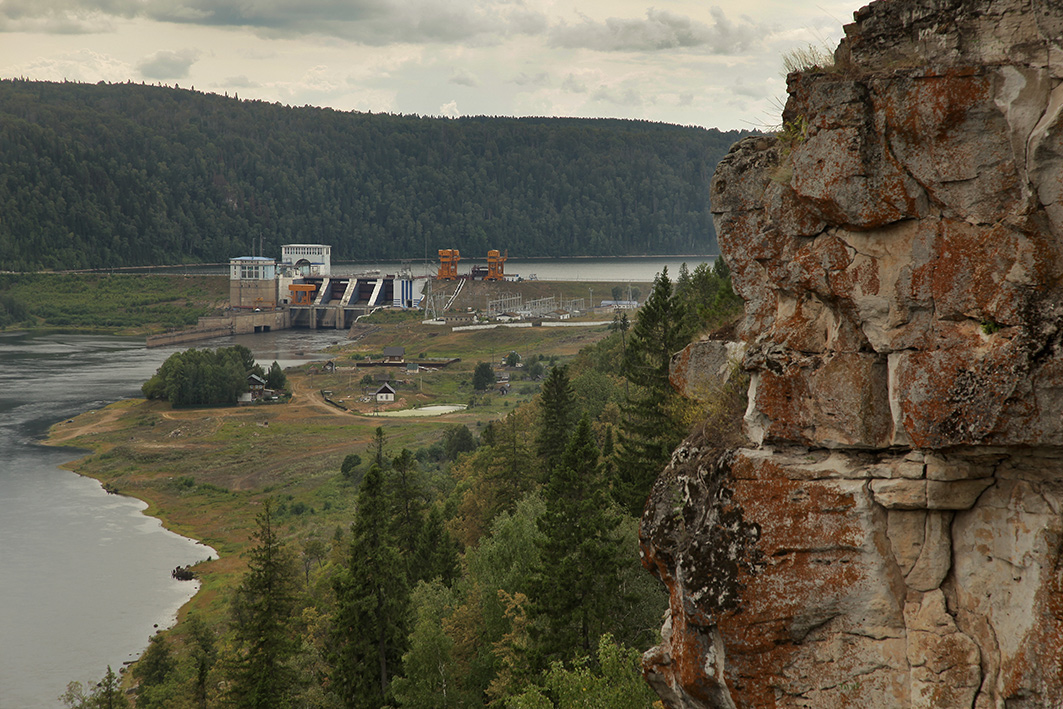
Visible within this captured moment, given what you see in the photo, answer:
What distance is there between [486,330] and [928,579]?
5440 inches

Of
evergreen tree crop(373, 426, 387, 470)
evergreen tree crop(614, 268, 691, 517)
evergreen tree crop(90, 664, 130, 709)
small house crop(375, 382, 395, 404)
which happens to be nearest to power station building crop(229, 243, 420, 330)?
small house crop(375, 382, 395, 404)

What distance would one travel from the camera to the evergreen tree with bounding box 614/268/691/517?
29.7 m

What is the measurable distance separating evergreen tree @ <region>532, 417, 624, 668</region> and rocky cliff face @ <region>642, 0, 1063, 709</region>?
1085 cm

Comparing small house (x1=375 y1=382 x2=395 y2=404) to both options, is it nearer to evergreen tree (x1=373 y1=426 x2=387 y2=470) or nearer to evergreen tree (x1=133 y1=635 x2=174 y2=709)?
evergreen tree (x1=373 y1=426 x2=387 y2=470)

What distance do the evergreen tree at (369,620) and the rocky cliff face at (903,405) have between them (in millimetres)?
18103

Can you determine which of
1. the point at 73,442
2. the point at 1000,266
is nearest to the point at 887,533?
the point at 1000,266

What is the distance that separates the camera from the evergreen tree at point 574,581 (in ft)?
74.9

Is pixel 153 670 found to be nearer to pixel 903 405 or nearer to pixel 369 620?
pixel 369 620

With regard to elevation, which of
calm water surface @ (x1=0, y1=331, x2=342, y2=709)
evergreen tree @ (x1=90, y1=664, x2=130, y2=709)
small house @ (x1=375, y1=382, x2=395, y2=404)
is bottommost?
calm water surface @ (x1=0, y1=331, x2=342, y2=709)

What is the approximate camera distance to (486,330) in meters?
148

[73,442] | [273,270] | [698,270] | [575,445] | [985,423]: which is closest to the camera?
[985,423]

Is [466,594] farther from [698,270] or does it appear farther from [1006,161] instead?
[698,270]

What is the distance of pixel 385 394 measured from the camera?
344 ft

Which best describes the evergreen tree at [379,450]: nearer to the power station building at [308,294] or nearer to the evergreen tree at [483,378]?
the evergreen tree at [483,378]
